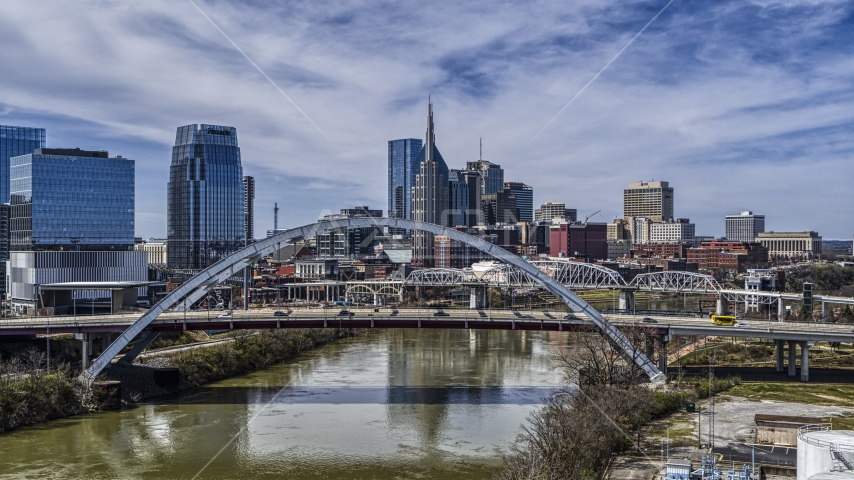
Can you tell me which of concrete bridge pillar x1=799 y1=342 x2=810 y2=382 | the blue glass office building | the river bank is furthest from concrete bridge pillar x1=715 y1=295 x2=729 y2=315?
the blue glass office building

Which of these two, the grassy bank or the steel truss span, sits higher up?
the steel truss span

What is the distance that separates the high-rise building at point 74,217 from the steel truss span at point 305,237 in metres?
41.7

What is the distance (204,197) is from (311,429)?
12568cm

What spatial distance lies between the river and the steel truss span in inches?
158

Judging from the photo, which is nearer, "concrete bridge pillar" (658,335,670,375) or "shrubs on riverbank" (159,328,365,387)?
"concrete bridge pillar" (658,335,670,375)

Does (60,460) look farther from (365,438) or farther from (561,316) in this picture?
(561,316)

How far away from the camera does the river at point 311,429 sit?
33469mm

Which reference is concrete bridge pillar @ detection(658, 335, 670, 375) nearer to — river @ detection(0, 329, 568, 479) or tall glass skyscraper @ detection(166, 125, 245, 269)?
river @ detection(0, 329, 568, 479)

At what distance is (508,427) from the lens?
39.3 meters

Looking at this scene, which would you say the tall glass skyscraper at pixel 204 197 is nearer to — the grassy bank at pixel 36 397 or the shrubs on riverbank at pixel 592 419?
the grassy bank at pixel 36 397

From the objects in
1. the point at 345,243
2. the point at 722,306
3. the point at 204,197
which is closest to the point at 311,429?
the point at 722,306

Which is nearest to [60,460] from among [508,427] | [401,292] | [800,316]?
[508,427]

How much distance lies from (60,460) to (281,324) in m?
16.5

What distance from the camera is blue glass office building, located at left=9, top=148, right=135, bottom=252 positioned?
288 ft
